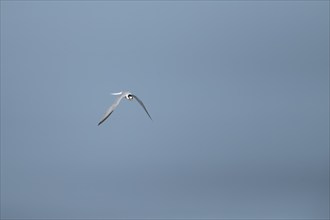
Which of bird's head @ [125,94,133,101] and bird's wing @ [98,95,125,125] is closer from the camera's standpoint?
bird's wing @ [98,95,125,125]

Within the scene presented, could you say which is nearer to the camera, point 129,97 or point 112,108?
point 112,108

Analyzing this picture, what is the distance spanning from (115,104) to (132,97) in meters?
0.62

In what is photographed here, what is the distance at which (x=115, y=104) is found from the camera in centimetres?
1017

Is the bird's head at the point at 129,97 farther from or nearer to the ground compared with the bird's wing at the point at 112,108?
farther from the ground

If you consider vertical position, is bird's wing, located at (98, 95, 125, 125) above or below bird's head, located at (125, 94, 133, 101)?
below

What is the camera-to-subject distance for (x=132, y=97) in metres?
10.7

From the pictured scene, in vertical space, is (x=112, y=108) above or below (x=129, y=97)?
below

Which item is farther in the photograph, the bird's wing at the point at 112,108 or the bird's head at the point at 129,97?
the bird's head at the point at 129,97
